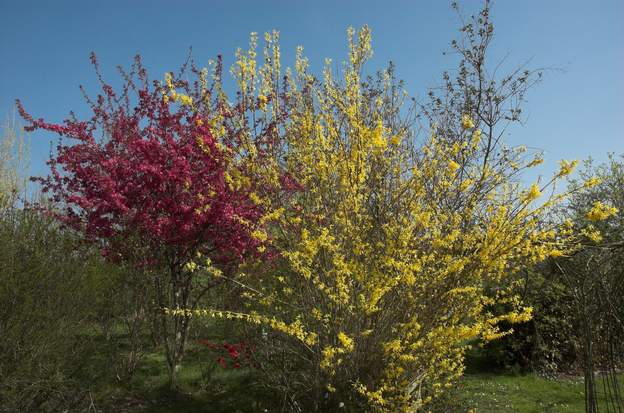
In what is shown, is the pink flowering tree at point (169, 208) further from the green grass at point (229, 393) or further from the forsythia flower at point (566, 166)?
the forsythia flower at point (566, 166)

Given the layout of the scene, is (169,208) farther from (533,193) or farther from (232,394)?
(533,193)

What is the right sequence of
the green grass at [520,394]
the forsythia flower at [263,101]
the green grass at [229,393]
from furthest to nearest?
the green grass at [520,394], the green grass at [229,393], the forsythia flower at [263,101]

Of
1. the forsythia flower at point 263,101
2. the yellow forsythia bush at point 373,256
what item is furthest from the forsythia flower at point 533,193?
the forsythia flower at point 263,101

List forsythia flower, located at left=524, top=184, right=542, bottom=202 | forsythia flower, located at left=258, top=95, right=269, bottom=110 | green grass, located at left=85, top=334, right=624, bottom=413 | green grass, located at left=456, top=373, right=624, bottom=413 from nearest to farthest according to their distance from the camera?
forsythia flower, located at left=524, top=184, right=542, bottom=202 → forsythia flower, located at left=258, top=95, right=269, bottom=110 → green grass, located at left=85, top=334, right=624, bottom=413 → green grass, located at left=456, top=373, right=624, bottom=413

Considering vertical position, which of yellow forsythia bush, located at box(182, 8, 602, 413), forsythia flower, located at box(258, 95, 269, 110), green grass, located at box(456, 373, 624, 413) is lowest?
green grass, located at box(456, 373, 624, 413)

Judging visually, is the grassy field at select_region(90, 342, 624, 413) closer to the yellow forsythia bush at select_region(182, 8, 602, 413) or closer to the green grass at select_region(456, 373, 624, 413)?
the green grass at select_region(456, 373, 624, 413)

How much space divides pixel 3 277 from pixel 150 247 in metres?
2.05

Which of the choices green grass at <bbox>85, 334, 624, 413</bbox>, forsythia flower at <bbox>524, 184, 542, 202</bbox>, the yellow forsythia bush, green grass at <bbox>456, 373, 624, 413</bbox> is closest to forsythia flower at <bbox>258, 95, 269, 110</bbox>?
the yellow forsythia bush

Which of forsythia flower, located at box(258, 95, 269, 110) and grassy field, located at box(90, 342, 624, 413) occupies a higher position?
forsythia flower, located at box(258, 95, 269, 110)

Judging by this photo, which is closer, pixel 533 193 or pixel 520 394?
pixel 533 193

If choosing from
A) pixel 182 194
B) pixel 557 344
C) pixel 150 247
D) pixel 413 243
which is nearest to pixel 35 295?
pixel 150 247

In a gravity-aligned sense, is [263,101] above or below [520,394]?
above

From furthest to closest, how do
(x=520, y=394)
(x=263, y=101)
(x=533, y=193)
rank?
(x=520, y=394)
(x=263, y=101)
(x=533, y=193)

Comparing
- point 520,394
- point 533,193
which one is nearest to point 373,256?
point 533,193
